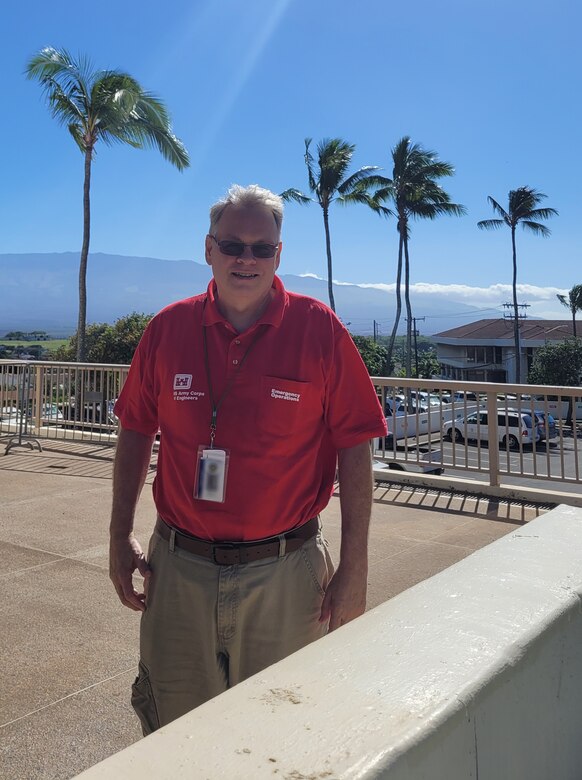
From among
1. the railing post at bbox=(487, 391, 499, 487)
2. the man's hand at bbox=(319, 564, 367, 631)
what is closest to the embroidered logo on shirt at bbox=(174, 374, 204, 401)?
the man's hand at bbox=(319, 564, 367, 631)

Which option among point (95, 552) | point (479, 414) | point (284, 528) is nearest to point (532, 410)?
point (479, 414)

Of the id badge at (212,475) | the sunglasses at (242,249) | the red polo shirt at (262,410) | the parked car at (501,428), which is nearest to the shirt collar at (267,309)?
the red polo shirt at (262,410)

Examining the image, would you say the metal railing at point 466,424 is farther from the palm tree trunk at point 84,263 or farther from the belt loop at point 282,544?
the palm tree trunk at point 84,263

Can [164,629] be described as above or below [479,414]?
below

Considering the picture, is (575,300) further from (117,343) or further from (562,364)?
(117,343)

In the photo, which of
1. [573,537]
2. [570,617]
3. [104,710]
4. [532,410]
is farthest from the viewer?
[532,410]

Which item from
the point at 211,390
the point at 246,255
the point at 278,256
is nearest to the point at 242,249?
the point at 246,255

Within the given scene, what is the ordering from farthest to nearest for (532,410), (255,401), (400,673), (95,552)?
1. (532,410)
2. (95,552)
3. (255,401)
4. (400,673)

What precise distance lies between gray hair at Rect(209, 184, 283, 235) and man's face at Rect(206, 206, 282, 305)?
0.02m

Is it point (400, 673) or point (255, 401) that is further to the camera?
point (255, 401)

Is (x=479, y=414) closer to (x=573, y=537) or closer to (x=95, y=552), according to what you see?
(x=95, y=552)

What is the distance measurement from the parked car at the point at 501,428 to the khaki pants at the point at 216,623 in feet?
14.8

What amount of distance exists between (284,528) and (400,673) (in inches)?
29.9

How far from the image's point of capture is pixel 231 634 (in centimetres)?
195
